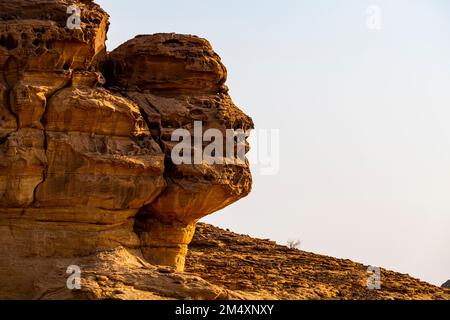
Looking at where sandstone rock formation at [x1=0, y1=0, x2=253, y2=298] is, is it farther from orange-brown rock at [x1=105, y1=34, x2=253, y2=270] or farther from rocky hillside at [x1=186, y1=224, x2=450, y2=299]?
rocky hillside at [x1=186, y1=224, x2=450, y2=299]

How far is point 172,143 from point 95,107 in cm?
289

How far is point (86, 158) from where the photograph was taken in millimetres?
31203

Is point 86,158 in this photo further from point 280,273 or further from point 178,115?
point 280,273

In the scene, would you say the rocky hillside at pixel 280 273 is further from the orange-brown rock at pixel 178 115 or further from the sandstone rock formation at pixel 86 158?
the sandstone rock formation at pixel 86 158

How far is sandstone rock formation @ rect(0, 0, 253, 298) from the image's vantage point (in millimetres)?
30812

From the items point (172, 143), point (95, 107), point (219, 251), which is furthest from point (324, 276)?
point (95, 107)

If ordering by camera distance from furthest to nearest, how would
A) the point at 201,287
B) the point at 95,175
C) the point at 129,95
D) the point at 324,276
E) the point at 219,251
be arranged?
the point at 219,251
the point at 324,276
the point at 129,95
the point at 95,175
the point at 201,287

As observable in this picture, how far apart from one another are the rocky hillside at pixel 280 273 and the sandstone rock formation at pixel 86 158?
10.0 ft

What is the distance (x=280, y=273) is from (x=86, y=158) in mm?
9540

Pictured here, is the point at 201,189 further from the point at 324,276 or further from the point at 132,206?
the point at 324,276

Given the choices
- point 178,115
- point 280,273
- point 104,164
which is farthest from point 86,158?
point 280,273

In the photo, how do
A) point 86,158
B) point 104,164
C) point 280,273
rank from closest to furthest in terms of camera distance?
point 86,158
point 104,164
point 280,273

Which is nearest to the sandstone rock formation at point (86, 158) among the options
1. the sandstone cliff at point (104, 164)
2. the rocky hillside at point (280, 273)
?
the sandstone cliff at point (104, 164)

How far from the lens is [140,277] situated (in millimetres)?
29875
